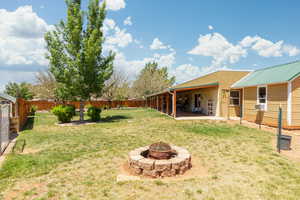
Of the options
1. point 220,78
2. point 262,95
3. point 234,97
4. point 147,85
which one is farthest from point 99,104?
point 262,95

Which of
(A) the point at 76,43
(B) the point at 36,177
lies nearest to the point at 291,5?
(A) the point at 76,43

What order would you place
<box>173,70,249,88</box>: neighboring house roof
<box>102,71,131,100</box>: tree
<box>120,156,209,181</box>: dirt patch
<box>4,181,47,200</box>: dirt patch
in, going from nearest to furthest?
<box>4,181,47,200</box>: dirt patch < <box>120,156,209,181</box>: dirt patch < <box>173,70,249,88</box>: neighboring house roof < <box>102,71,131,100</box>: tree

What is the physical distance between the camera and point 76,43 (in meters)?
11.8

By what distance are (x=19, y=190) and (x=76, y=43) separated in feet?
34.2

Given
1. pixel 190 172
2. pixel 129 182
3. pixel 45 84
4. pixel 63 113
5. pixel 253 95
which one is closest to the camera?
pixel 129 182

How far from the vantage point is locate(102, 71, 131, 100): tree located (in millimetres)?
28498

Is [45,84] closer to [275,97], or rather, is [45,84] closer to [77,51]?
[77,51]

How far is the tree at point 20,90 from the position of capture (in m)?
29.3

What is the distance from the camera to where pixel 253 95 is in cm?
1187

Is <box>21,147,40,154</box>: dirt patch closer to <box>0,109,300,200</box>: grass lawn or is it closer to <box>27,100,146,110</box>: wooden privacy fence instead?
<box>0,109,300,200</box>: grass lawn

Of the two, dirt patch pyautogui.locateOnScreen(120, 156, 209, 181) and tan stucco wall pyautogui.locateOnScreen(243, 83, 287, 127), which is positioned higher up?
tan stucco wall pyautogui.locateOnScreen(243, 83, 287, 127)

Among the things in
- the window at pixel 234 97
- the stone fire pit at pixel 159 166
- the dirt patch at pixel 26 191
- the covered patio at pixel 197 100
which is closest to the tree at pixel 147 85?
the covered patio at pixel 197 100

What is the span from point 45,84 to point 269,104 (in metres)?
27.5

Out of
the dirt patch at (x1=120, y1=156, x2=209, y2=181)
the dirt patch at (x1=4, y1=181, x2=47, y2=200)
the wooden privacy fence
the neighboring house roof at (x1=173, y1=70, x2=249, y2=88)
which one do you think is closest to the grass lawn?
the dirt patch at (x1=4, y1=181, x2=47, y2=200)
